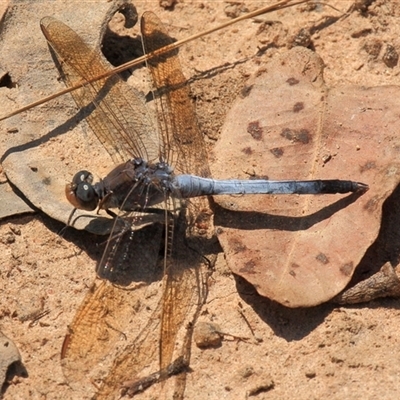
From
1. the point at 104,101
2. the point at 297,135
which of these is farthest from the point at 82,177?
the point at 297,135

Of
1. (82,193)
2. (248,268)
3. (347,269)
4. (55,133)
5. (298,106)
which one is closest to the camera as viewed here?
(347,269)

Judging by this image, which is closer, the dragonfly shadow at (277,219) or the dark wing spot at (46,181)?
the dragonfly shadow at (277,219)

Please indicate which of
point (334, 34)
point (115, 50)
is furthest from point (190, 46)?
point (334, 34)

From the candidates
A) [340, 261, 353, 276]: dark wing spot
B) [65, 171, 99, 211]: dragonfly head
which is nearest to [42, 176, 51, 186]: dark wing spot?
[65, 171, 99, 211]: dragonfly head

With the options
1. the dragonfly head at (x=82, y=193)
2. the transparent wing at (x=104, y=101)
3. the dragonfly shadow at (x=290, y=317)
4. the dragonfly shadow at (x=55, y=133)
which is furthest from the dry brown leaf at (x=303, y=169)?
the dragonfly shadow at (x=55, y=133)

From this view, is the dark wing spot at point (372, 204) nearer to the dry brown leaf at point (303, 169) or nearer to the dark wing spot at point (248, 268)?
the dry brown leaf at point (303, 169)

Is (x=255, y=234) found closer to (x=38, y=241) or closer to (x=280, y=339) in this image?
(x=280, y=339)

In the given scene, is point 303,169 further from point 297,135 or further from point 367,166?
point 367,166
